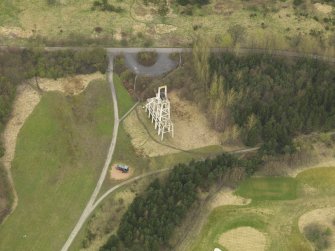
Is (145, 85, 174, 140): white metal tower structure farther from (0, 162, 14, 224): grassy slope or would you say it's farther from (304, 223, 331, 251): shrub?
(304, 223, 331, 251): shrub

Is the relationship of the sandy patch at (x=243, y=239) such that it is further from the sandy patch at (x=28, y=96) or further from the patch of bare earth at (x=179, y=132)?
the sandy patch at (x=28, y=96)

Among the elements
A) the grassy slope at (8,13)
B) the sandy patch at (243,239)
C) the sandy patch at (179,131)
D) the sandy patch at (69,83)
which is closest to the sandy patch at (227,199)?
the sandy patch at (243,239)

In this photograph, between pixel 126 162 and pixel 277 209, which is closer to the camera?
pixel 277 209

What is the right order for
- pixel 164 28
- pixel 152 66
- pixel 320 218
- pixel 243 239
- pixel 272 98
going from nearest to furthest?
pixel 243 239
pixel 320 218
pixel 272 98
pixel 152 66
pixel 164 28

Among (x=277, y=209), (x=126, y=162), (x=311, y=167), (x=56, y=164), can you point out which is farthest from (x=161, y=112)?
(x=311, y=167)

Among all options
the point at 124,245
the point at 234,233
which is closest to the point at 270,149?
the point at 234,233

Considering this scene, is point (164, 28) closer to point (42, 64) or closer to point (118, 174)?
point (42, 64)

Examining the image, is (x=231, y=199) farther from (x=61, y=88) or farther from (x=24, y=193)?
(x=61, y=88)
